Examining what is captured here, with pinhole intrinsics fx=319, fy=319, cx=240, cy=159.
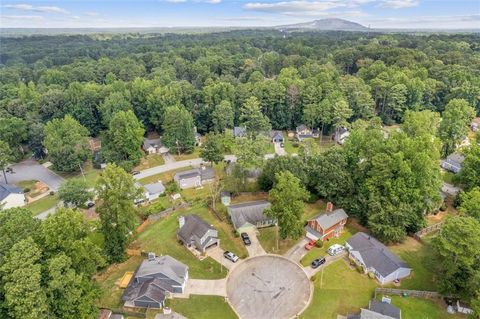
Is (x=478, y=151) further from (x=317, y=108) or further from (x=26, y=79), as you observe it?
(x=26, y=79)

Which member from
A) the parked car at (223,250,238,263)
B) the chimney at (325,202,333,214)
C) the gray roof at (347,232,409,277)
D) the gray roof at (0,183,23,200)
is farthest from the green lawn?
the gray roof at (0,183,23,200)

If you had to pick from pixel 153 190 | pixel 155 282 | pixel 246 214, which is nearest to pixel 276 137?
pixel 153 190

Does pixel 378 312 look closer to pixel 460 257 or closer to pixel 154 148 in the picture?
pixel 460 257

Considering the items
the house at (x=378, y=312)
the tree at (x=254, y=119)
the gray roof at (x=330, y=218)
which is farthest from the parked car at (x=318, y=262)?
the tree at (x=254, y=119)

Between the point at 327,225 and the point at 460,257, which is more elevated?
the point at 460,257

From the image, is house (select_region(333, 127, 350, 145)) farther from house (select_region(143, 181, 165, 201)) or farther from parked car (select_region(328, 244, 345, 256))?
house (select_region(143, 181, 165, 201))
